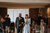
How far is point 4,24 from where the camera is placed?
2854mm

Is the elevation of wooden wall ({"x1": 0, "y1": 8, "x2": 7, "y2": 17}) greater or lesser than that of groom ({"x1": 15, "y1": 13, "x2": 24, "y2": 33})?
greater

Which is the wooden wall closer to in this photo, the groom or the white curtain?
the white curtain

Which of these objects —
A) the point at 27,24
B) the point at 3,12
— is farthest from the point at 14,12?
the point at 27,24

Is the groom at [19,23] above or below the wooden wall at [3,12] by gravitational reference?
below

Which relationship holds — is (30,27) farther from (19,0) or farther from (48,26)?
(19,0)

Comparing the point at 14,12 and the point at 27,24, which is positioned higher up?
the point at 14,12

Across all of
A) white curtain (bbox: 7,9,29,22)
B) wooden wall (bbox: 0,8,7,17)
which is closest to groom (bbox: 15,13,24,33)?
white curtain (bbox: 7,9,29,22)

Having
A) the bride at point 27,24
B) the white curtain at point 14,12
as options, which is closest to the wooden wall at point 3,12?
the white curtain at point 14,12

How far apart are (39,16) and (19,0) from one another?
1.32 meters

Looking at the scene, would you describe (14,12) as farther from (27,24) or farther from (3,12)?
(27,24)

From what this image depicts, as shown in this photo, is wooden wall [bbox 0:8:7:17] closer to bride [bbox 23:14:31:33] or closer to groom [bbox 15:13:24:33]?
groom [bbox 15:13:24:33]

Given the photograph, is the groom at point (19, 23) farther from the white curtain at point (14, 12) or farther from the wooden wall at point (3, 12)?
the wooden wall at point (3, 12)

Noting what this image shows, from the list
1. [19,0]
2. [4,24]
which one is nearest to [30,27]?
[4,24]

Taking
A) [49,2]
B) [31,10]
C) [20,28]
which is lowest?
[20,28]
